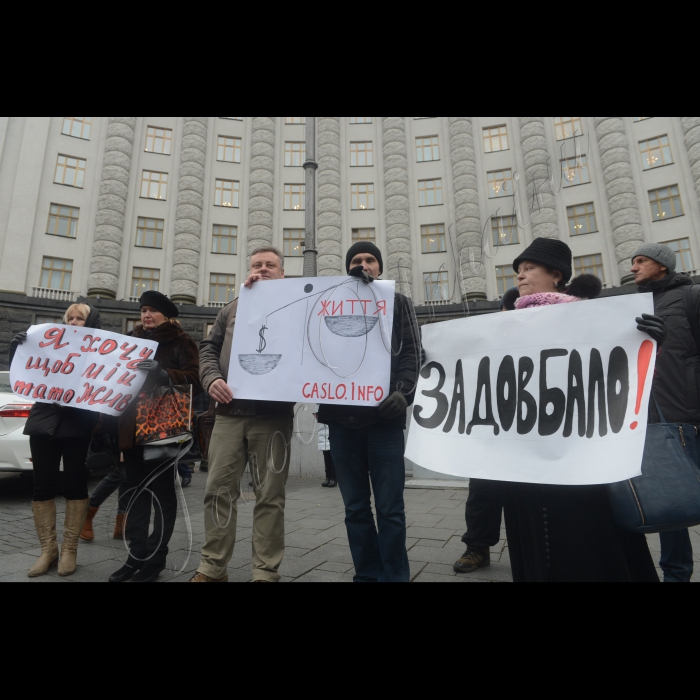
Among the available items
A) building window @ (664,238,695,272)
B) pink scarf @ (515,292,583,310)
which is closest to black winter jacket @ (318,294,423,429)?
pink scarf @ (515,292,583,310)

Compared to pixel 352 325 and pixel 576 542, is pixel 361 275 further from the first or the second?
pixel 576 542

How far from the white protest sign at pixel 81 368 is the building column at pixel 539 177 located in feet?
75.7

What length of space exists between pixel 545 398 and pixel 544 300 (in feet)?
1.27

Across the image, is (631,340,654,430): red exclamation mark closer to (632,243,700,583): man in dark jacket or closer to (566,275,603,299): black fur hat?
(632,243,700,583): man in dark jacket

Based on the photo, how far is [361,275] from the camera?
249cm

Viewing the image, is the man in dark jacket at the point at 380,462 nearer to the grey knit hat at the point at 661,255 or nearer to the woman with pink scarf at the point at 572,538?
the woman with pink scarf at the point at 572,538

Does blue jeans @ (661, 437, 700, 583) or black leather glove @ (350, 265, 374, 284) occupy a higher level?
black leather glove @ (350, 265, 374, 284)

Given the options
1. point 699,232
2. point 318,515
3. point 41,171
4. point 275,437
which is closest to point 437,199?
point 699,232

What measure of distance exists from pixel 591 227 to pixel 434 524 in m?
23.1

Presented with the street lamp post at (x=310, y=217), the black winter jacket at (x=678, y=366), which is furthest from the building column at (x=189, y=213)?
the black winter jacket at (x=678, y=366)

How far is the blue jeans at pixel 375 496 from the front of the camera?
231cm

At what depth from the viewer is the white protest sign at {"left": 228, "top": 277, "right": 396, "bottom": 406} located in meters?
2.38

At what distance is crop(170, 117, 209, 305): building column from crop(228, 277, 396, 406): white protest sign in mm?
21536

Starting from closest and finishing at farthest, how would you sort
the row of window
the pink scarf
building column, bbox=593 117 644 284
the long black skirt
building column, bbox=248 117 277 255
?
the long black skirt → the pink scarf → the row of window → building column, bbox=593 117 644 284 → building column, bbox=248 117 277 255
